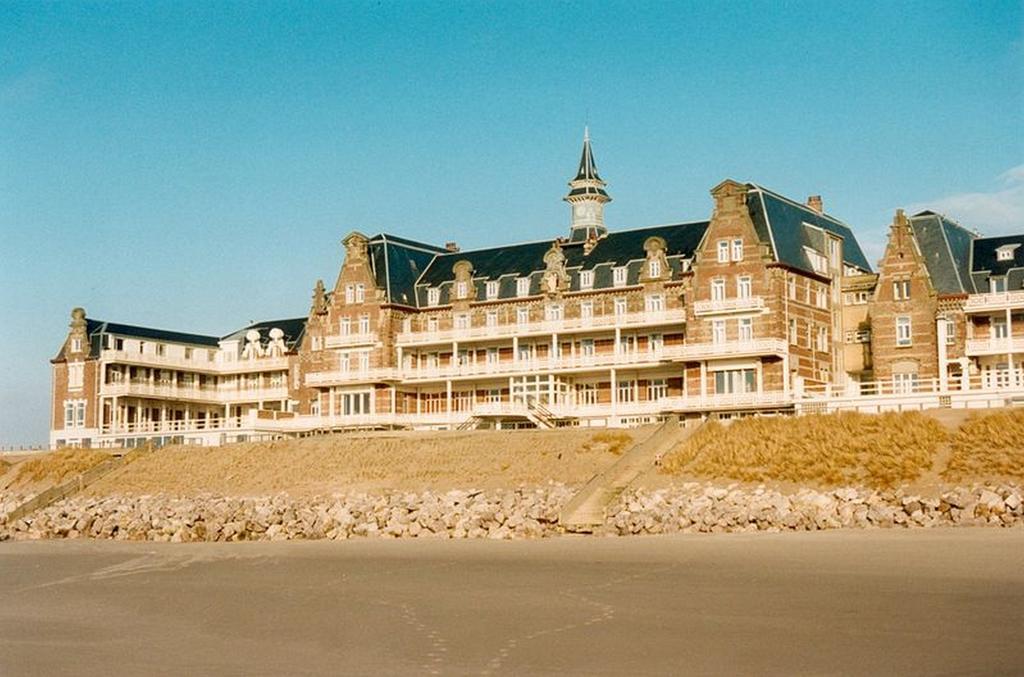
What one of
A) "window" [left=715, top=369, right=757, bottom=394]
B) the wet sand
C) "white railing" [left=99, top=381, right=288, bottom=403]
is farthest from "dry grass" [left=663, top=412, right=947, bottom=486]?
"white railing" [left=99, top=381, right=288, bottom=403]

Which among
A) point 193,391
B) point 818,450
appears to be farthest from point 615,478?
point 193,391

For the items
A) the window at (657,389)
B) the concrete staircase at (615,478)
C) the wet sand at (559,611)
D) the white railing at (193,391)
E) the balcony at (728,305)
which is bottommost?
the wet sand at (559,611)

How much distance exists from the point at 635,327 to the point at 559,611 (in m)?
45.6

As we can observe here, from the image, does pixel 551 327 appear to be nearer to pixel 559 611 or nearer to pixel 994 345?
pixel 994 345

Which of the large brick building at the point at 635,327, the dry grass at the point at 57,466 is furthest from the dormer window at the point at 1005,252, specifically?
the dry grass at the point at 57,466

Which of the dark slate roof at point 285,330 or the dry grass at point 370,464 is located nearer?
the dry grass at point 370,464

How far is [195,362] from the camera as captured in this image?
297 ft

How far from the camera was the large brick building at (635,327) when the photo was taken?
195 ft

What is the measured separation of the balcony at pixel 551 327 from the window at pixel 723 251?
143 inches

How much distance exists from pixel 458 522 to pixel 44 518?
19881 mm

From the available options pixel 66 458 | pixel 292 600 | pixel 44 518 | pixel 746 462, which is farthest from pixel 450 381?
pixel 292 600

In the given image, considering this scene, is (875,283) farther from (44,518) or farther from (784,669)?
(784,669)

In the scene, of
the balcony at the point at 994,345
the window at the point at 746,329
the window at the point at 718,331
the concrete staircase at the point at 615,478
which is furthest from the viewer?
the window at the point at 718,331

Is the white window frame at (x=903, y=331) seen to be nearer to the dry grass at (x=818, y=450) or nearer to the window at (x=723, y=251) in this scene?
the window at (x=723, y=251)
